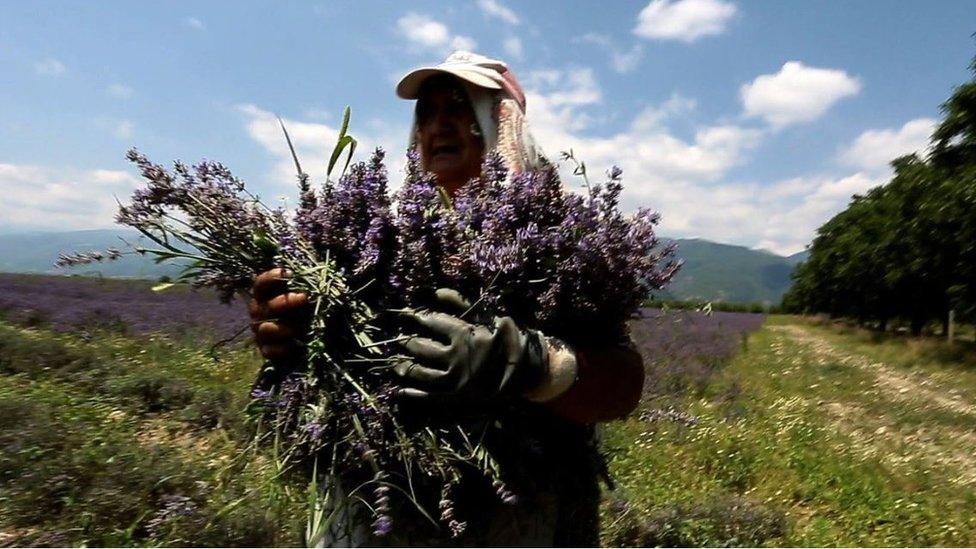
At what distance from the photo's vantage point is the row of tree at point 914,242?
16.3 m

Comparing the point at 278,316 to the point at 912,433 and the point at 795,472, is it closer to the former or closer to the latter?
the point at 795,472

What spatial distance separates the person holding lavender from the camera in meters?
1.38

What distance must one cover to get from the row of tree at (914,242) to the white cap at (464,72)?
16754 mm

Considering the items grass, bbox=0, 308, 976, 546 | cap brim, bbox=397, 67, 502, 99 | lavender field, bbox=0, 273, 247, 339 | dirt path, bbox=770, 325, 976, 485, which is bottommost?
dirt path, bbox=770, 325, 976, 485

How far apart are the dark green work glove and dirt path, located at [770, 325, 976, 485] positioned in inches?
275

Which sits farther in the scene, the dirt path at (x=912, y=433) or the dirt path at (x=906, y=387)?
the dirt path at (x=906, y=387)

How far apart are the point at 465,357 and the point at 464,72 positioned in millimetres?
994

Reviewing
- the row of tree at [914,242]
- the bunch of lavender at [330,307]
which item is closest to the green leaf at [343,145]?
the bunch of lavender at [330,307]

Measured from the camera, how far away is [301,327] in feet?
4.74

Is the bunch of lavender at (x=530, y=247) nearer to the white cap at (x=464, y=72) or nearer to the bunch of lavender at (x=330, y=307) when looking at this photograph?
the bunch of lavender at (x=330, y=307)

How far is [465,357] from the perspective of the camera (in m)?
1.36

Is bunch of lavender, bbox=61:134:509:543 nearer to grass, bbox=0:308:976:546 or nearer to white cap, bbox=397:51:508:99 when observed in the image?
grass, bbox=0:308:976:546

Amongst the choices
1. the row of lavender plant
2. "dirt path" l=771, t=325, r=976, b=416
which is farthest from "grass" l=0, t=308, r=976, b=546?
"dirt path" l=771, t=325, r=976, b=416

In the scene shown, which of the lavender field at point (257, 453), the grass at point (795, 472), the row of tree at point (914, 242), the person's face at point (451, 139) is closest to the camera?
the person's face at point (451, 139)
